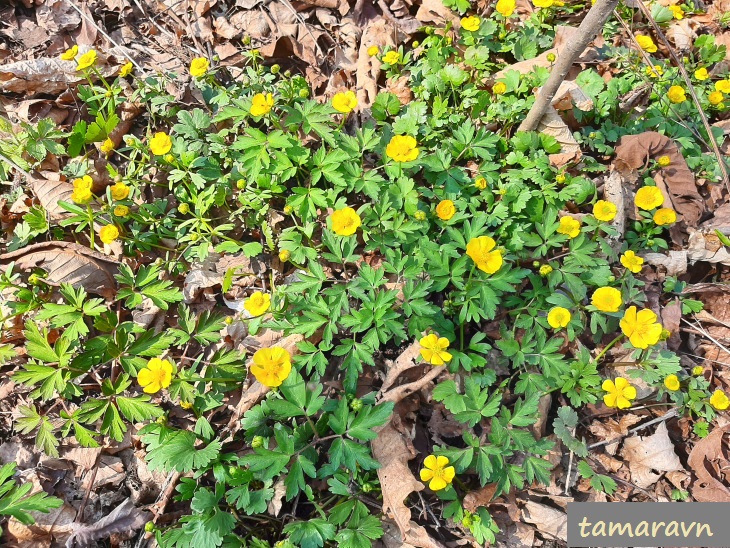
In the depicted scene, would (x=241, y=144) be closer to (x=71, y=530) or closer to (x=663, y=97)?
(x=71, y=530)

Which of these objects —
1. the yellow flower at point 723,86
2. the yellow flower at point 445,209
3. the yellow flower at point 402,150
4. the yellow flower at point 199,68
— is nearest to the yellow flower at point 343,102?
the yellow flower at point 402,150

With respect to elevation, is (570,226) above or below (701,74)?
below

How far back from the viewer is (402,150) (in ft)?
10.0

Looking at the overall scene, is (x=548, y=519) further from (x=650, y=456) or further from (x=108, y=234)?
(x=108, y=234)

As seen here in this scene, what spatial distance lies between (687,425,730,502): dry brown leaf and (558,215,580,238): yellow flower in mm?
1414

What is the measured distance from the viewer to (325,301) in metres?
2.85

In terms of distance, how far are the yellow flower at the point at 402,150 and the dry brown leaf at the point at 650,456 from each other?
2.15m

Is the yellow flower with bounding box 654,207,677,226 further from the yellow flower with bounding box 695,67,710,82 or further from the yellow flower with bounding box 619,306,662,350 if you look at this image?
the yellow flower with bounding box 695,67,710,82

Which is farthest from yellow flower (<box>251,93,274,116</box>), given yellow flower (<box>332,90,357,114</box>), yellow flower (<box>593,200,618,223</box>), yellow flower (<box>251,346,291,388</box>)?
yellow flower (<box>593,200,618,223</box>)

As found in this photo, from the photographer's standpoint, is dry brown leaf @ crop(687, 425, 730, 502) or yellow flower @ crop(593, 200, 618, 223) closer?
dry brown leaf @ crop(687, 425, 730, 502)

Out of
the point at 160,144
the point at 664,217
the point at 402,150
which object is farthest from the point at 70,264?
the point at 664,217

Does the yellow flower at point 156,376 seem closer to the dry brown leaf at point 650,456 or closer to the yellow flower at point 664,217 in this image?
the dry brown leaf at point 650,456

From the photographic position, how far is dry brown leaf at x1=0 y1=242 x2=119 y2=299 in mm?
3178

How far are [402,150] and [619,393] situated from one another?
6.14 ft
